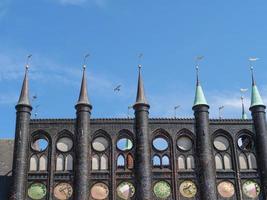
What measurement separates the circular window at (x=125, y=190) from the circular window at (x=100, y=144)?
3759mm

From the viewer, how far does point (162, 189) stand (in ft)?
145

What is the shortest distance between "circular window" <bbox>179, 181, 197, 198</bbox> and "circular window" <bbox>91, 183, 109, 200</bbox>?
6.47 meters

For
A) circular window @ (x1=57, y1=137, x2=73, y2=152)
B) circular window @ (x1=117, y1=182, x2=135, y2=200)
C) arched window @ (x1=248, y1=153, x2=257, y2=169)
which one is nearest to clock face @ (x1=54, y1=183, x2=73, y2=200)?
circular window @ (x1=57, y1=137, x2=73, y2=152)

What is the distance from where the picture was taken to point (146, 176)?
4381 centimetres

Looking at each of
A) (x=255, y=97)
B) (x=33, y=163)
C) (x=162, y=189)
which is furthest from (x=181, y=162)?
A: (x=33, y=163)

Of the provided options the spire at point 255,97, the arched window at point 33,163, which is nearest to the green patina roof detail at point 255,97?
the spire at point 255,97

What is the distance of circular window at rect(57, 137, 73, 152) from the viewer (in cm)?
4572

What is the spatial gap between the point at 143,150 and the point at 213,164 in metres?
6.32

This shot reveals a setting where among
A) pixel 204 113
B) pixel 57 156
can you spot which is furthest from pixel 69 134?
pixel 204 113

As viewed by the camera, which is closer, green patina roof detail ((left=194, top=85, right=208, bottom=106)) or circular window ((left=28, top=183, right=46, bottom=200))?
circular window ((left=28, top=183, right=46, bottom=200))

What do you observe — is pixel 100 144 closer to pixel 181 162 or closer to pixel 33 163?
pixel 33 163

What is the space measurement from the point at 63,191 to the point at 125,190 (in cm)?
531

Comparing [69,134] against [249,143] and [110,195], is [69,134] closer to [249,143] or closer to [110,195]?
[110,195]

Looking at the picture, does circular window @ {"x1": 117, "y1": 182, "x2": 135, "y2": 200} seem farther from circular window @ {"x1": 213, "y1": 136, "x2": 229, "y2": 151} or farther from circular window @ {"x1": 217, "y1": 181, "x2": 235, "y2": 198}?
circular window @ {"x1": 213, "y1": 136, "x2": 229, "y2": 151}
